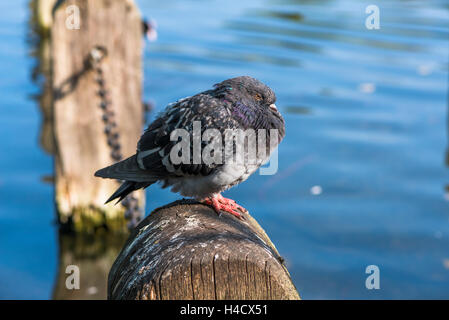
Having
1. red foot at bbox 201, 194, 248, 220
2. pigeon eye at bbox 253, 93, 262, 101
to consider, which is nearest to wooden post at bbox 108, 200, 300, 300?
red foot at bbox 201, 194, 248, 220

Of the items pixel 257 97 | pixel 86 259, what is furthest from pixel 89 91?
pixel 257 97

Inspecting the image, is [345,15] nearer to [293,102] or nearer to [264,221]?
[293,102]

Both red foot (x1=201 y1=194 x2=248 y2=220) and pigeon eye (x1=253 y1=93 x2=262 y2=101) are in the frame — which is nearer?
red foot (x1=201 y1=194 x2=248 y2=220)

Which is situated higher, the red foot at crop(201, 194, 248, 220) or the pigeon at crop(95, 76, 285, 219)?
the pigeon at crop(95, 76, 285, 219)

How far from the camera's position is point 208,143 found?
345 centimetres

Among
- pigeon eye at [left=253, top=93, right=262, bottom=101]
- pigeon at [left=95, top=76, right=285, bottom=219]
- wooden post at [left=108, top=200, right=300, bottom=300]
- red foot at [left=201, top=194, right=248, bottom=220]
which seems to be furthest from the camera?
pigeon eye at [left=253, top=93, right=262, bottom=101]

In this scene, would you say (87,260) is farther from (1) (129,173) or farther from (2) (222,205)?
(2) (222,205)

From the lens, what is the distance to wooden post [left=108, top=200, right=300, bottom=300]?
225 centimetres

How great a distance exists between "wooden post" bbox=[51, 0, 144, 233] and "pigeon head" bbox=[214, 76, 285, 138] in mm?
2266

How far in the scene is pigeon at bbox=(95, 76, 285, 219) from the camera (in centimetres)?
343
